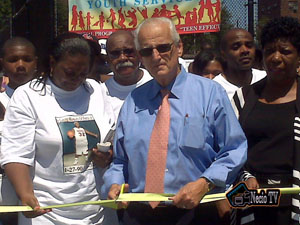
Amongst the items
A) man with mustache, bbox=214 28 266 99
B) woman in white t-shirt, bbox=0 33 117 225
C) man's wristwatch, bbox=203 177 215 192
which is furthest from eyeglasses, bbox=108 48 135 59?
man's wristwatch, bbox=203 177 215 192

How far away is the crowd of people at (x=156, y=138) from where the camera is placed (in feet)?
10.2

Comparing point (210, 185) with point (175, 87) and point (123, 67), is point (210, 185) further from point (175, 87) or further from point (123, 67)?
point (123, 67)

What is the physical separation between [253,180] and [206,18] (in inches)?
168

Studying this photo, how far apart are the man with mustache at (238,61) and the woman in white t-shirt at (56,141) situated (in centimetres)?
182

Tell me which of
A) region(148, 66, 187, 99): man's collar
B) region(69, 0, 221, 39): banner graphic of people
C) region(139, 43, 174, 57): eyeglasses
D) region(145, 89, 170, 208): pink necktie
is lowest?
region(145, 89, 170, 208): pink necktie

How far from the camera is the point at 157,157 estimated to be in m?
3.12

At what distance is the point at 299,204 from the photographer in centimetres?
323

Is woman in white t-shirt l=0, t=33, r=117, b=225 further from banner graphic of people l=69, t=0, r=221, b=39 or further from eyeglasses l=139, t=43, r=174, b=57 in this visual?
banner graphic of people l=69, t=0, r=221, b=39

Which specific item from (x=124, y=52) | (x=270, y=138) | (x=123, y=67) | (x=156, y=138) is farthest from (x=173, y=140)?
(x=124, y=52)

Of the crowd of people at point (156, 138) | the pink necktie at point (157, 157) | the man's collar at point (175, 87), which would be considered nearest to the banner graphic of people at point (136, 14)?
the crowd of people at point (156, 138)

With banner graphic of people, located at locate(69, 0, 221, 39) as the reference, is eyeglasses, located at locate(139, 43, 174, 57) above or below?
below

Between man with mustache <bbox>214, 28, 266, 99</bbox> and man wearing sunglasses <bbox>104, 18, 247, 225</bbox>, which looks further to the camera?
man with mustache <bbox>214, 28, 266, 99</bbox>

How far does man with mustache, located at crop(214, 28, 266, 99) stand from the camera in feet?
16.9

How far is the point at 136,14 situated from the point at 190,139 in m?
4.58
